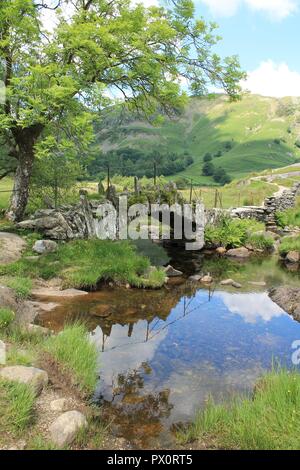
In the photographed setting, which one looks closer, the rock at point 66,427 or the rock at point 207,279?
the rock at point 66,427

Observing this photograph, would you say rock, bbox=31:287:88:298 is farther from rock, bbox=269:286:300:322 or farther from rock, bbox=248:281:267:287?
rock, bbox=248:281:267:287

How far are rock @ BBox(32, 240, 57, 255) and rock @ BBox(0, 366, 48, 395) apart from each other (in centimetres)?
1085

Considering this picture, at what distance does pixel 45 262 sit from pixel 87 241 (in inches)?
127

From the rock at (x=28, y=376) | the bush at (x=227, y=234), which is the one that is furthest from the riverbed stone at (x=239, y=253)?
the rock at (x=28, y=376)

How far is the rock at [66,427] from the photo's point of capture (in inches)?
255

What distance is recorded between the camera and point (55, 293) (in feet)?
49.9

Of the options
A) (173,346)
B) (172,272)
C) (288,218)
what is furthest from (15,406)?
(288,218)

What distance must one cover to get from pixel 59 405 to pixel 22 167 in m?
16.4

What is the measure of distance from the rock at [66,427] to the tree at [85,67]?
12278mm

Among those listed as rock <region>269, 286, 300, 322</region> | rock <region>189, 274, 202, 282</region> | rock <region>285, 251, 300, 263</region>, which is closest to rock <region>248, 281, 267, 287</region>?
rock <region>269, 286, 300, 322</region>

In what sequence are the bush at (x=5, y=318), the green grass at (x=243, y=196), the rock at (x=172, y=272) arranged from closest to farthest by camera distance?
the bush at (x=5, y=318), the rock at (x=172, y=272), the green grass at (x=243, y=196)

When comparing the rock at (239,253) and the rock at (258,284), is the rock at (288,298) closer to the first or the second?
the rock at (258,284)

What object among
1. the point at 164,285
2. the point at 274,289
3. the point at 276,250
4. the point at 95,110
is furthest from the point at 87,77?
the point at 276,250
